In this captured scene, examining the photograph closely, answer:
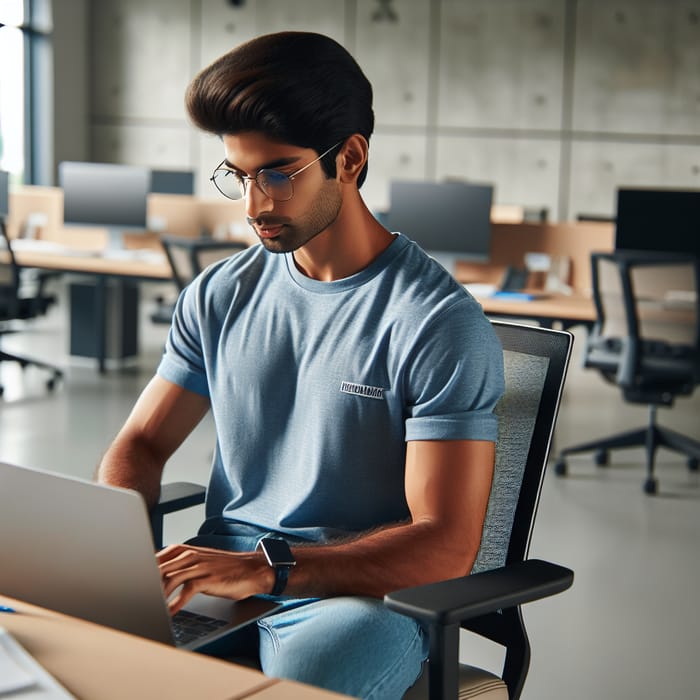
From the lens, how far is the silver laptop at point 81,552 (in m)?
0.99

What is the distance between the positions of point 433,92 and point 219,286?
27.2ft

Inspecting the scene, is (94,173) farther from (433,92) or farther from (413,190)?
(433,92)

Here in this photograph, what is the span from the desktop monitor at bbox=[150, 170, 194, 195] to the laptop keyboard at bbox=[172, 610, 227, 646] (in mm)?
6204

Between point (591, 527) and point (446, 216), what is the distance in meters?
2.05

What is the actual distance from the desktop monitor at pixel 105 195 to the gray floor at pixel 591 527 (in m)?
0.82

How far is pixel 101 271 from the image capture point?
5.38 meters

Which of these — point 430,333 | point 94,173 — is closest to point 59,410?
point 94,173

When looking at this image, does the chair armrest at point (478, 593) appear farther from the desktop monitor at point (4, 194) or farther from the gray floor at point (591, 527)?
the desktop monitor at point (4, 194)

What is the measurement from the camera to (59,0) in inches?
390

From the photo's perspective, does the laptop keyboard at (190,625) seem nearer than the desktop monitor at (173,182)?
Yes

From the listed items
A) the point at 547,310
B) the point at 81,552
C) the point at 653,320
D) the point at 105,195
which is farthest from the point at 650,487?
the point at 105,195

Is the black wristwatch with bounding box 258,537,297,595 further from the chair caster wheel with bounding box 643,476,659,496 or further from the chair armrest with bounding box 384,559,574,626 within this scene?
the chair caster wheel with bounding box 643,476,659,496

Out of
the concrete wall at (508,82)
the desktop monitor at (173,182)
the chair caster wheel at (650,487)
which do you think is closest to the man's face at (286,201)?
the chair caster wheel at (650,487)

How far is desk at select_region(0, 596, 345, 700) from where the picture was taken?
0.86 meters
